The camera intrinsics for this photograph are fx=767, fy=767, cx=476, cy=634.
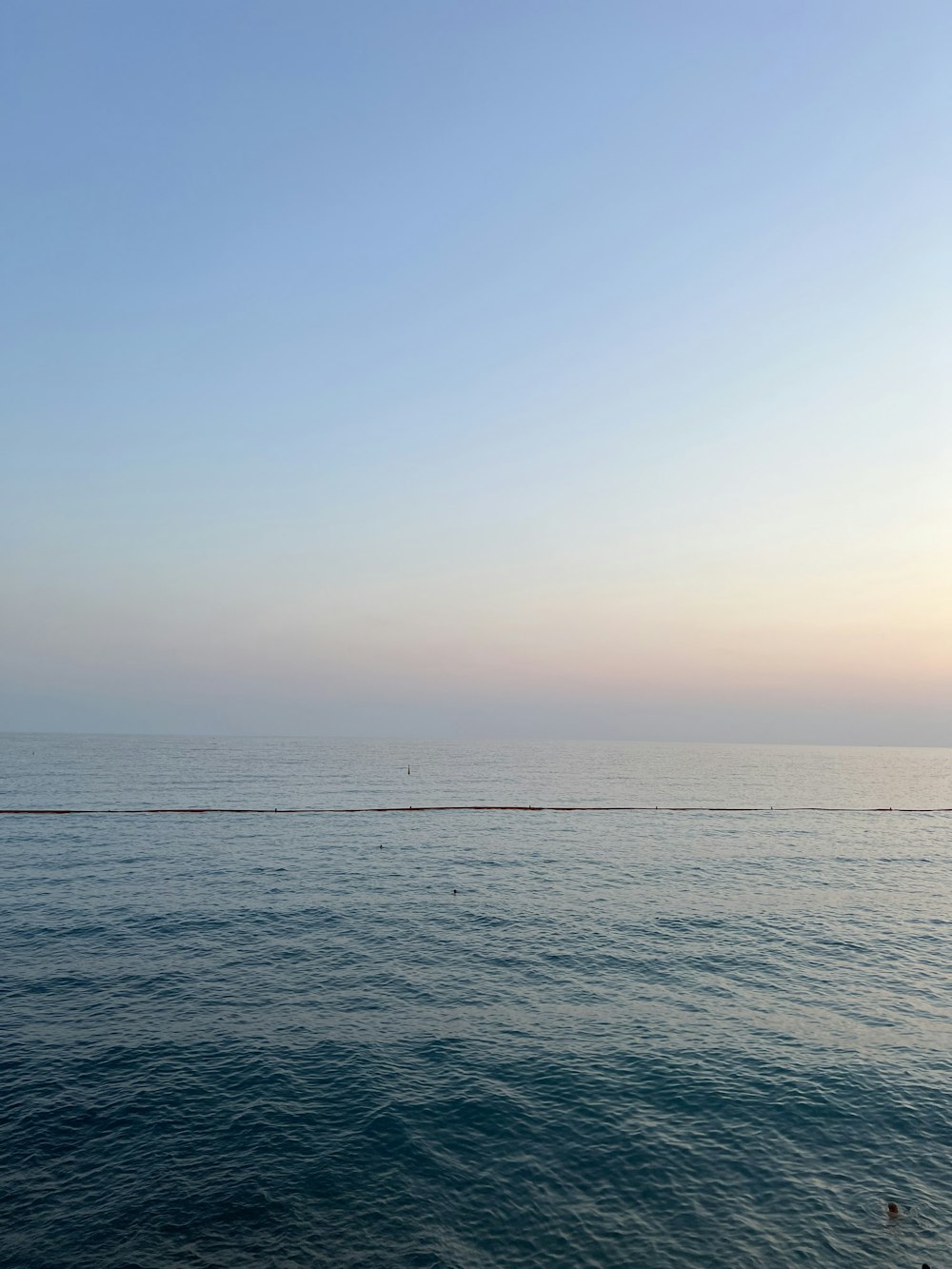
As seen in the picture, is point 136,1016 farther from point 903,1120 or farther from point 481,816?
point 481,816

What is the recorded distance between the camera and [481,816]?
12681 centimetres

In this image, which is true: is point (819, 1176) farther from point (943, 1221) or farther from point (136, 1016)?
point (136, 1016)

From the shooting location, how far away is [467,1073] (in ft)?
105

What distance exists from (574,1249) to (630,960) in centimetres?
2727

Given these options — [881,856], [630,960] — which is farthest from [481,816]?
[630,960]

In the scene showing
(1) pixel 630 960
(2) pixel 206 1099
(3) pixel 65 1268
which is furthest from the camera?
(1) pixel 630 960

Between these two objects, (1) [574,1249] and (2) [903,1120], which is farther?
(2) [903,1120]

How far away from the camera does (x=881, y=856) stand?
96.7 metres

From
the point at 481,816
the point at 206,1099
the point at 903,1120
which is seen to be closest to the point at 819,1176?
the point at 903,1120

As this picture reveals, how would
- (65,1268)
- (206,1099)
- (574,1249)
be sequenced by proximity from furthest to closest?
1. (206,1099)
2. (574,1249)
3. (65,1268)

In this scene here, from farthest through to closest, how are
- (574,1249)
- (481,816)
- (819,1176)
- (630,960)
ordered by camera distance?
1. (481,816)
2. (630,960)
3. (819,1176)
4. (574,1249)

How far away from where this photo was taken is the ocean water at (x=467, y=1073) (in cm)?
2256

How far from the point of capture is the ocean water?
22.6m

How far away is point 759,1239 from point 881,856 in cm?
8638
